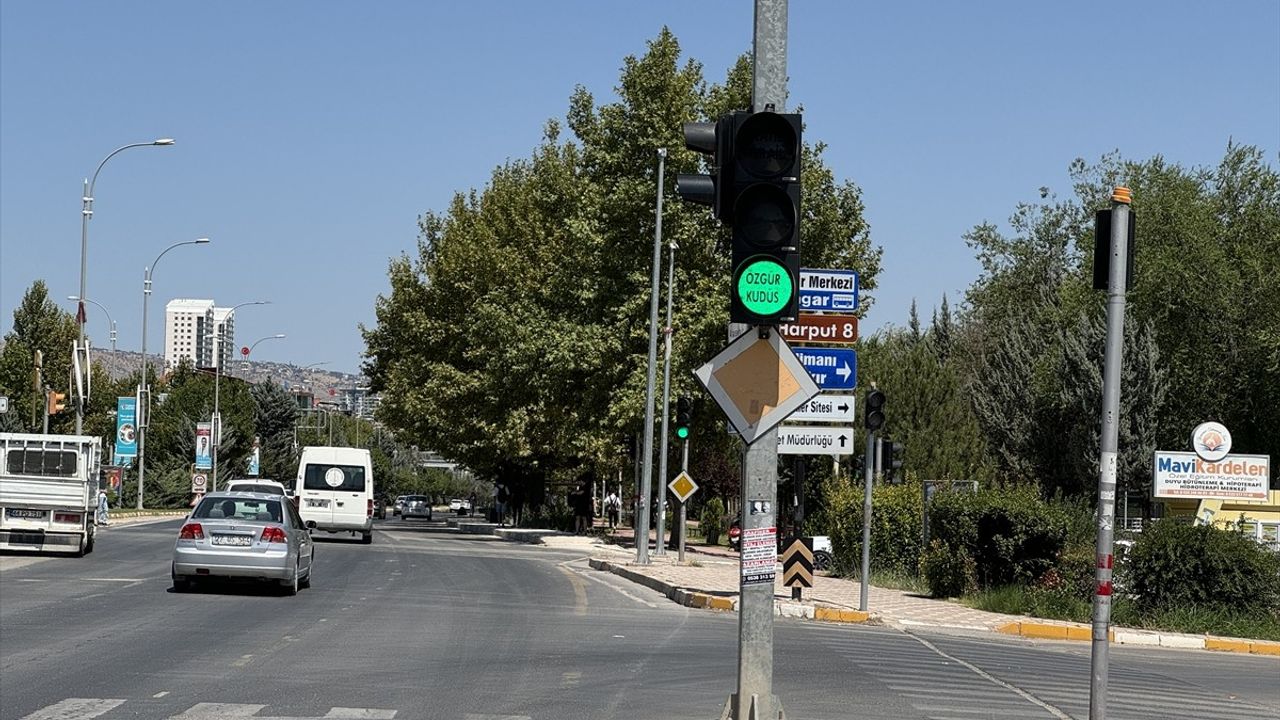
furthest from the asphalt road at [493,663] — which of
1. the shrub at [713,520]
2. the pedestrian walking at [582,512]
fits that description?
the pedestrian walking at [582,512]

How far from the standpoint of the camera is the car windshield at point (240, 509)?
22844mm

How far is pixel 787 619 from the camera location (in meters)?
23.0

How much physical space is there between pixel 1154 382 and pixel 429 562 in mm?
31490

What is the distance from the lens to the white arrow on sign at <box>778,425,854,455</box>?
23500 millimetres

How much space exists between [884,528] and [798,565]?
825 centimetres

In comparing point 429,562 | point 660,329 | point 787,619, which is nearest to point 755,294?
point 787,619

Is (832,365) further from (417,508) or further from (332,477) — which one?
(417,508)

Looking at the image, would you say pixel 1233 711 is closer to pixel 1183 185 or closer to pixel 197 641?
pixel 197 641

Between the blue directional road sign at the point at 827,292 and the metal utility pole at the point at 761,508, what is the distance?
11125 millimetres

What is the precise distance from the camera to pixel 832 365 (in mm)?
22406

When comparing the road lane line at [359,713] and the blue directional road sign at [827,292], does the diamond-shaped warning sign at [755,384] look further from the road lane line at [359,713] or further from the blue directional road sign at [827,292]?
the blue directional road sign at [827,292]

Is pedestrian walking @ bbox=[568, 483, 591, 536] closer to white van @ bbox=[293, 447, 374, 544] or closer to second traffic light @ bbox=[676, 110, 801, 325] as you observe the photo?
white van @ bbox=[293, 447, 374, 544]

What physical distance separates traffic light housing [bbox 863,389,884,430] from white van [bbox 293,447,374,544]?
23.6 meters

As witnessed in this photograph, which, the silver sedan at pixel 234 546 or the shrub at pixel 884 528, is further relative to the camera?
the shrub at pixel 884 528
